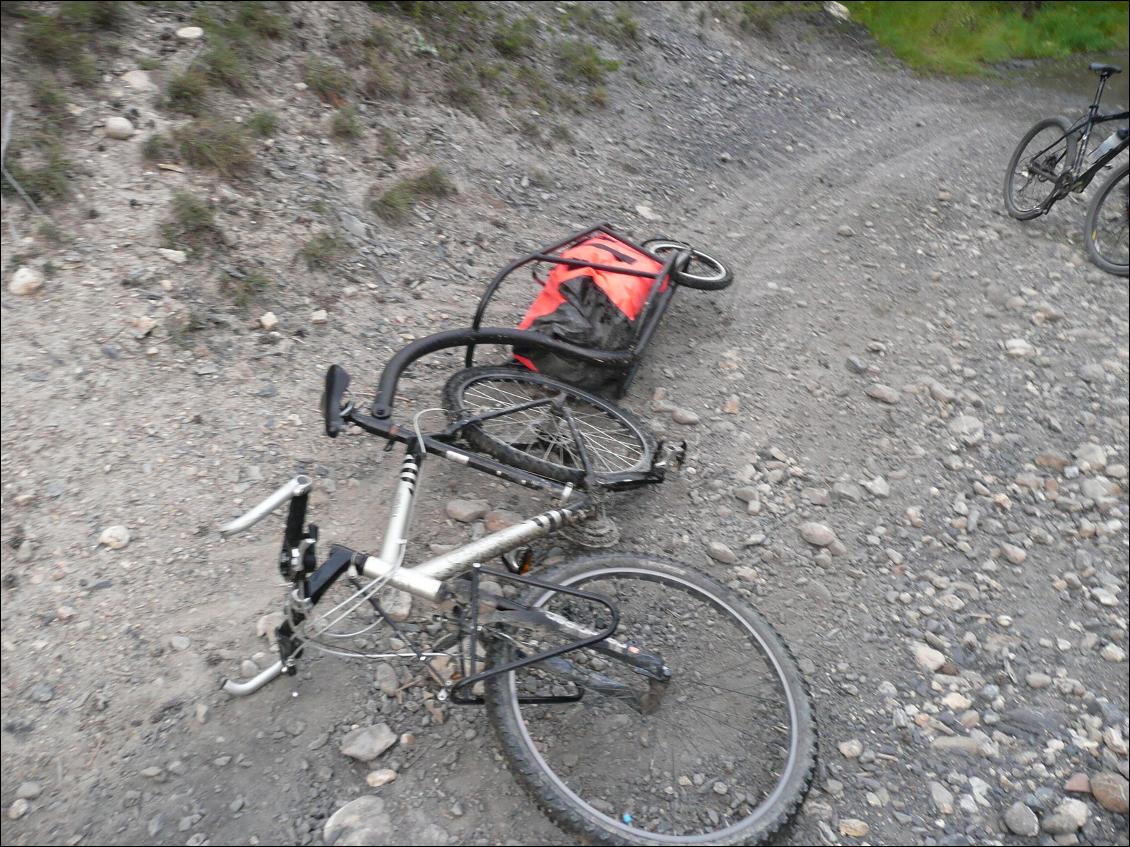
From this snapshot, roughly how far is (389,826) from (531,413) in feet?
7.08

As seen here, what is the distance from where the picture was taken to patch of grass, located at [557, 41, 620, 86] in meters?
8.05

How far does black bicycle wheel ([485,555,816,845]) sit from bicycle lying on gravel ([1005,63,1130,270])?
6.81 m

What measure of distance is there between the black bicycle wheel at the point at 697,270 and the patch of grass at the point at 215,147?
2.79 meters

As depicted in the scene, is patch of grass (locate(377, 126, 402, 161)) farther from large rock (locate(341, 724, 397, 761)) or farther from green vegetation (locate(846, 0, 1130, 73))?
green vegetation (locate(846, 0, 1130, 73))

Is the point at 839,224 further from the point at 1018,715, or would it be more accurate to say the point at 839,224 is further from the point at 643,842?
the point at 643,842

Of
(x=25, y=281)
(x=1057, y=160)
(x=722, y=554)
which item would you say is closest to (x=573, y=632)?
(x=722, y=554)

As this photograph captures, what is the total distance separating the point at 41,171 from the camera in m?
4.45

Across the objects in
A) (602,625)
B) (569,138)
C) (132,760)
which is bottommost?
(132,760)

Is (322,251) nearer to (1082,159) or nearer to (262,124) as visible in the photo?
(262,124)

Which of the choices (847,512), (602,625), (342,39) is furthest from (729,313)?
(342,39)

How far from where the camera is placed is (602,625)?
341 centimetres

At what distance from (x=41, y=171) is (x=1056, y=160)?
876 cm

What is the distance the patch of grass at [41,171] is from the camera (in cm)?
438

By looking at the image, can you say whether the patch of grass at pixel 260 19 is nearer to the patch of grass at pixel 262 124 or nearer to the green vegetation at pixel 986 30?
the patch of grass at pixel 262 124
